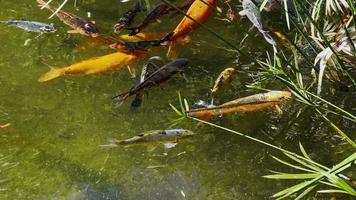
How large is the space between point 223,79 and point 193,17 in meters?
0.56

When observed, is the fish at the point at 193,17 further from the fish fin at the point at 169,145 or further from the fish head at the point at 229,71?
the fish fin at the point at 169,145

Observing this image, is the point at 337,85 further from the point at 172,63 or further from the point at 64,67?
the point at 64,67

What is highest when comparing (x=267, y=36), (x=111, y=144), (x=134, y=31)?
(x=267, y=36)

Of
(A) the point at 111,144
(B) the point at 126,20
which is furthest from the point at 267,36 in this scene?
(A) the point at 111,144

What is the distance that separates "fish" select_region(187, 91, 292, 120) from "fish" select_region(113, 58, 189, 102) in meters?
0.34

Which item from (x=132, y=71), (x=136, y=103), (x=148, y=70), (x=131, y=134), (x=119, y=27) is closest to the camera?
(x=131, y=134)

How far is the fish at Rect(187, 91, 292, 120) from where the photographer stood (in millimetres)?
2854

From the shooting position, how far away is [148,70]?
10.3ft

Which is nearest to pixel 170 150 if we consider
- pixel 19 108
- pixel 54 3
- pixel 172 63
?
pixel 172 63

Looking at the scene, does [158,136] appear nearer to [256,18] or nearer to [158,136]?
[158,136]

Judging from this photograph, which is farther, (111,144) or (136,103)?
(136,103)

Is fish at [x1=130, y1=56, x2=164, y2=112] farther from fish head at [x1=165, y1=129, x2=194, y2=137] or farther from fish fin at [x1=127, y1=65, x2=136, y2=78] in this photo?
fish head at [x1=165, y1=129, x2=194, y2=137]

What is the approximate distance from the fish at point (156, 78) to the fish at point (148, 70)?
1.4 inches

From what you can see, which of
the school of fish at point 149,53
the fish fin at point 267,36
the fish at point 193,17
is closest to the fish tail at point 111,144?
the school of fish at point 149,53
